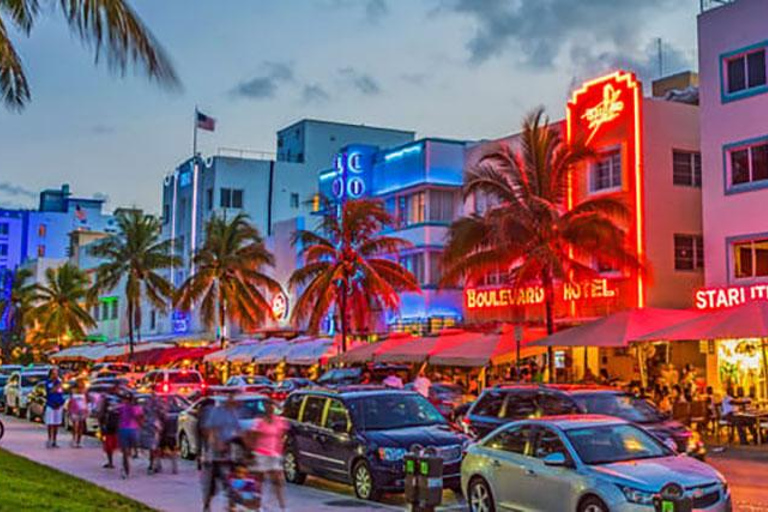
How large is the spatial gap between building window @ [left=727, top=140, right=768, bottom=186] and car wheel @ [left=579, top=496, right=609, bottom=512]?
2000cm

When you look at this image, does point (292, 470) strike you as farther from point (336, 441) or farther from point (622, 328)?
point (622, 328)

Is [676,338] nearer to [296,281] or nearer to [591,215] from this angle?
[591,215]

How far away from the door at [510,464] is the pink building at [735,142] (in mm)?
18273

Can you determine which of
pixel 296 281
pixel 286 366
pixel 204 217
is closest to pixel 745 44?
pixel 296 281

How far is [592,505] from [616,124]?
2396 centimetres

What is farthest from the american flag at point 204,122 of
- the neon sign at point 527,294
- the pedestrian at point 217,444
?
the pedestrian at point 217,444

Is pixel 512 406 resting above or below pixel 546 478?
above

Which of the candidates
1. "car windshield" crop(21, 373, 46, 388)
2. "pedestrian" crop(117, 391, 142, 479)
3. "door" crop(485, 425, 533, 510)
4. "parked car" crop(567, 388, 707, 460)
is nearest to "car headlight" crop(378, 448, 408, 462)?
"door" crop(485, 425, 533, 510)

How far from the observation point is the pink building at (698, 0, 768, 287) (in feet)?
97.0

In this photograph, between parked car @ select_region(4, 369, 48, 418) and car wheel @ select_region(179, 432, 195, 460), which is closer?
car wheel @ select_region(179, 432, 195, 460)

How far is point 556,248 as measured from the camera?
3100 centimetres

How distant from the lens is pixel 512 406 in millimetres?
18156

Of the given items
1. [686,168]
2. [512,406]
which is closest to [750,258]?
[686,168]

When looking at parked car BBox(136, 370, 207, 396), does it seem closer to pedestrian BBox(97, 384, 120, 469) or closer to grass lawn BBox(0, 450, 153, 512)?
pedestrian BBox(97, 384, 120, 469)
